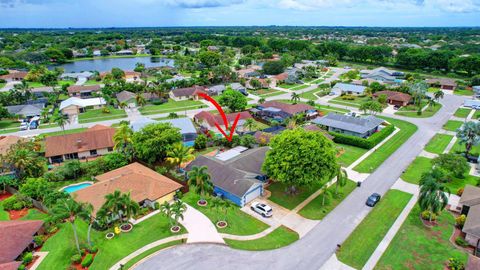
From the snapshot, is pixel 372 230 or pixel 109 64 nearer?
pixel 372 230

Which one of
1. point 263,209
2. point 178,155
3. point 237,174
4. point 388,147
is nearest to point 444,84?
point 388,147

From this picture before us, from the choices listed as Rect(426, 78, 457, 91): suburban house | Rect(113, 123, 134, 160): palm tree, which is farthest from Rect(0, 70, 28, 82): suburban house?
Rect(426, 78, 457, 91): suburban house

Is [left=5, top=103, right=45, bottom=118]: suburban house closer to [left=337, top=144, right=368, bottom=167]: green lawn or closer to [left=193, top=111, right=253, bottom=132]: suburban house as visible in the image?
[left=193, top=111, right=253, bottom=132]: suburban house

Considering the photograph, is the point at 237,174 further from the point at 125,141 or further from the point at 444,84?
the point at 444,84

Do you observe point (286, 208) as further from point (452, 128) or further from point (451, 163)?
point (452, 128)

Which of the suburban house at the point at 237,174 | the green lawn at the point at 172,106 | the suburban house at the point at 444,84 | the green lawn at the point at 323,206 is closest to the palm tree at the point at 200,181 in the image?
the suburban house at the point at 237,174

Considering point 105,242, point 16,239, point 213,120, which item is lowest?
point 105,242

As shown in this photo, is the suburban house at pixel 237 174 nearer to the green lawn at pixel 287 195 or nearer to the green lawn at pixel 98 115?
the green lawn at pixel 287 195

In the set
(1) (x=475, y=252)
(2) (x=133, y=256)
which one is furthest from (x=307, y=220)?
(2) (x=133, y=256)
